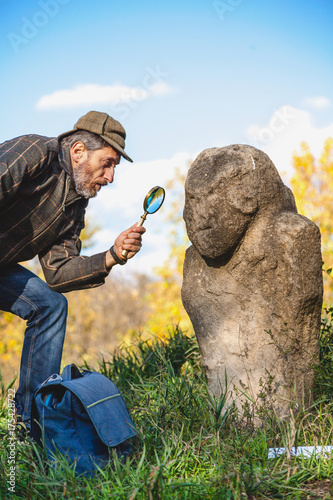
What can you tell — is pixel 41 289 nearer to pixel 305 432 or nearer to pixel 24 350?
pixel 24 350

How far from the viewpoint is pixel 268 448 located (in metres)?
2.72

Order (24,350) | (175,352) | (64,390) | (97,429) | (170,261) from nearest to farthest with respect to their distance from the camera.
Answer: (97,429) < (64,390) < (24,350) < (175,352) < (170,261)

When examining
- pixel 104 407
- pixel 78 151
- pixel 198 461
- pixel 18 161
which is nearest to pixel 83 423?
pixel 104 407

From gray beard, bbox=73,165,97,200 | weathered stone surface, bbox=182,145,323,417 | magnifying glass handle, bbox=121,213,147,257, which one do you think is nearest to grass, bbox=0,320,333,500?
weathered stone surface, bbox=182,145,323,417

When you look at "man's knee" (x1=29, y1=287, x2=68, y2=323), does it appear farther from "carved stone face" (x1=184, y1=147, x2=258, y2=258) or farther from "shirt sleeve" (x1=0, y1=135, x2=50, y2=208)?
"carved stone face" (x1=184, y1=147, x2=258, y2=258)

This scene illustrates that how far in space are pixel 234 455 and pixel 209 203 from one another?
1.43 meters

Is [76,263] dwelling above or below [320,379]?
above

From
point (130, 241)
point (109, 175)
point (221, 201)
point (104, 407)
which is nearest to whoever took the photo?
point (104, 407)

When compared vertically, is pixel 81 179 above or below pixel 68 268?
above

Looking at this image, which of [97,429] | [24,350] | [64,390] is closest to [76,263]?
[24,350]

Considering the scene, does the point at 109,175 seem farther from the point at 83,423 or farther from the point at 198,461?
the point at 198,461

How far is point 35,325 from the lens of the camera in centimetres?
348

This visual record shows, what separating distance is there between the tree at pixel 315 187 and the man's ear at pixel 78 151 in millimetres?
6025

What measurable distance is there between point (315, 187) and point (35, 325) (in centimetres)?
760
